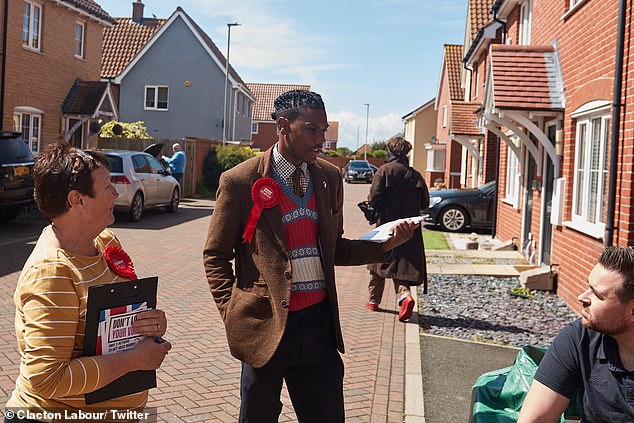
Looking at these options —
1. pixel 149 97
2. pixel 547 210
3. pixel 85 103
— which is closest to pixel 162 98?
pixel 149 97

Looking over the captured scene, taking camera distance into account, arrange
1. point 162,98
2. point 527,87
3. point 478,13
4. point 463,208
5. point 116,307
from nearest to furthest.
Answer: point 116,307 < point 527,87 < point 463,208 < point 478,13 < point 162,98

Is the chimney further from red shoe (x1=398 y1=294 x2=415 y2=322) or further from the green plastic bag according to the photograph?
the green plastic bag

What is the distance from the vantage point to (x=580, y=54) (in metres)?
9.10

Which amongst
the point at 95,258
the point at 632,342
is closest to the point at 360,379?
the point at 632,342

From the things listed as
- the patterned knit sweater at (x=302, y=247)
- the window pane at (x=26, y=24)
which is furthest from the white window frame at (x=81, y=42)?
the patterned knit sweater at (x=302, y=247)

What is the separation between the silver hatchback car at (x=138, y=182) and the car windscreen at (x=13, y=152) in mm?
1806

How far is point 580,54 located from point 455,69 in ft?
93.1

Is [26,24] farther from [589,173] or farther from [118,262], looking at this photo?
[118,262]

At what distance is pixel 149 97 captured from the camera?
38.5 m

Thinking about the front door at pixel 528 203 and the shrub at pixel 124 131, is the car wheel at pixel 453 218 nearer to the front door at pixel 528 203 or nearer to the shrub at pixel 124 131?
the front door at pixel 528 203

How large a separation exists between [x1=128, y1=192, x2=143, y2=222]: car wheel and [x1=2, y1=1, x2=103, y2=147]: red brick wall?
5.29m

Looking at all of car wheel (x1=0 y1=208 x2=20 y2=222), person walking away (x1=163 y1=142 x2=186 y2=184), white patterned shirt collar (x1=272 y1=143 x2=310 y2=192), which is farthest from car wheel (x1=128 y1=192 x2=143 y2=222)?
white patterned shirt collar (x1=272 y1=143 x2=310 y2=192)

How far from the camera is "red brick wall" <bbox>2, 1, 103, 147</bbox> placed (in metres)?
19.4

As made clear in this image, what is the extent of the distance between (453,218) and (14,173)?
10511 mm
